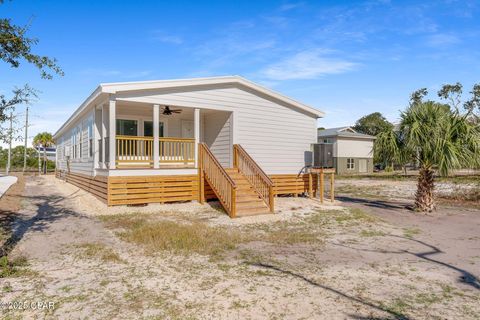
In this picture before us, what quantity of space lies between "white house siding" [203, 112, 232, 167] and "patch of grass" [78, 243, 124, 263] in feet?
22.1

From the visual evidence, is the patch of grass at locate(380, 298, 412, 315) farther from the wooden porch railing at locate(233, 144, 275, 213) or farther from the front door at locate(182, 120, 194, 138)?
the front door at locate(182, 120, 194, 138)

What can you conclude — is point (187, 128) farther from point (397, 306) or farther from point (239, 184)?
point (397, 306)

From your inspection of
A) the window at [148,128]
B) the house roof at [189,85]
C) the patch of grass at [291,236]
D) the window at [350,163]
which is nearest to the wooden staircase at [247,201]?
the patch of grass at [291,236]

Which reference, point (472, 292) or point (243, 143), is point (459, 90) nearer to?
point (243, 143)

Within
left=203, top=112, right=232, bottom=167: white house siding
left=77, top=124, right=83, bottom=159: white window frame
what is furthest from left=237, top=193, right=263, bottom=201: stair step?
left=77, top=124, right=83, bottom=159: white window frame

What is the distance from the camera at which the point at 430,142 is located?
9.98 m

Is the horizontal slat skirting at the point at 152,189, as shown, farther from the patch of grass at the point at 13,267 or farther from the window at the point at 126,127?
the patch of grass at the point at 13,267

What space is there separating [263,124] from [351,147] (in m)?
25.1

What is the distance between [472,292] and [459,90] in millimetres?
58277

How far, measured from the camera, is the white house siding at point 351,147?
3419 centimetres

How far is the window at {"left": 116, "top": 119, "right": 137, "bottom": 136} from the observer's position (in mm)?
13344

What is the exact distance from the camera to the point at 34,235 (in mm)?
6648

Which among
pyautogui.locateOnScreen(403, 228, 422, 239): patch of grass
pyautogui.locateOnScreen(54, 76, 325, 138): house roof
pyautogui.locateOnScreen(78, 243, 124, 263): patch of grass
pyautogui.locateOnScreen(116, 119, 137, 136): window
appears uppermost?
pyautogui.locateOnScreen(54, 76, 325, 138): house roof

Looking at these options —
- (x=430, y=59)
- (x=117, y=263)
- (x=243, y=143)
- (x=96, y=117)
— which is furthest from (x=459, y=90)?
(x=117, y=263)
